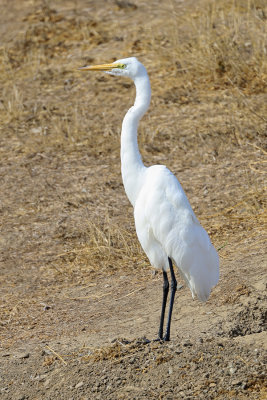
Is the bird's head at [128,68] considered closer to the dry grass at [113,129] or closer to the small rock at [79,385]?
the dry grass at [113,129]

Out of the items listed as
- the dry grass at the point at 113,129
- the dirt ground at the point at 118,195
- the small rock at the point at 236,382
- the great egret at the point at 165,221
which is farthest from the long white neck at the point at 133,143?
the dry grass at the point at 113,129

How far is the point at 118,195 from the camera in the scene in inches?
280

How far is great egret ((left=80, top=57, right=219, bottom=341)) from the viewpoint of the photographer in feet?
13.9

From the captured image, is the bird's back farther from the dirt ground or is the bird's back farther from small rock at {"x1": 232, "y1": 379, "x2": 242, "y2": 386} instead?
small rock at {"x1": 232, "y1": 379, "x2": 242, "y2": 386}

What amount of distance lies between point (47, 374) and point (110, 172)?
3.74m

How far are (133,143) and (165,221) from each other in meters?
0.51

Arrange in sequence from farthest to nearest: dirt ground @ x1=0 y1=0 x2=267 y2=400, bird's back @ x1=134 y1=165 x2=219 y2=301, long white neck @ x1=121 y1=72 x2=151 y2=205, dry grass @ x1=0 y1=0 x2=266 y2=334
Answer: dry grass @ x1=0 y1=0 x2=266 y2=334 → long white neck @ x1=121 y1=72 x2=151 y2=205 → bird's back @ x1=134 y1=165 x2=219 y2=301 → dirt ground @ x1=0 y1=0 x2=267 y2=400

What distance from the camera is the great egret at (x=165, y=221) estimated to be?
4.22 metres

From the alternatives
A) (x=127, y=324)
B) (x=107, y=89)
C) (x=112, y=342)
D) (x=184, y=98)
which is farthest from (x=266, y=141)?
(x=112, y=342)

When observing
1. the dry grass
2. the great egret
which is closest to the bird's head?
the great egret

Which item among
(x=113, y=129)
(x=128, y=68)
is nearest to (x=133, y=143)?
(x=128, y=68)

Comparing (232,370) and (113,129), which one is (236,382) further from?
(113,129)

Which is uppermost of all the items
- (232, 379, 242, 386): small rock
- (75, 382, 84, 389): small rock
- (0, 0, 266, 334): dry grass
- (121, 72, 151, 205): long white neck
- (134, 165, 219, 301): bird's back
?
(121, 72, 151, 205): long white neck

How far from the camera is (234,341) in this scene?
156 inches
